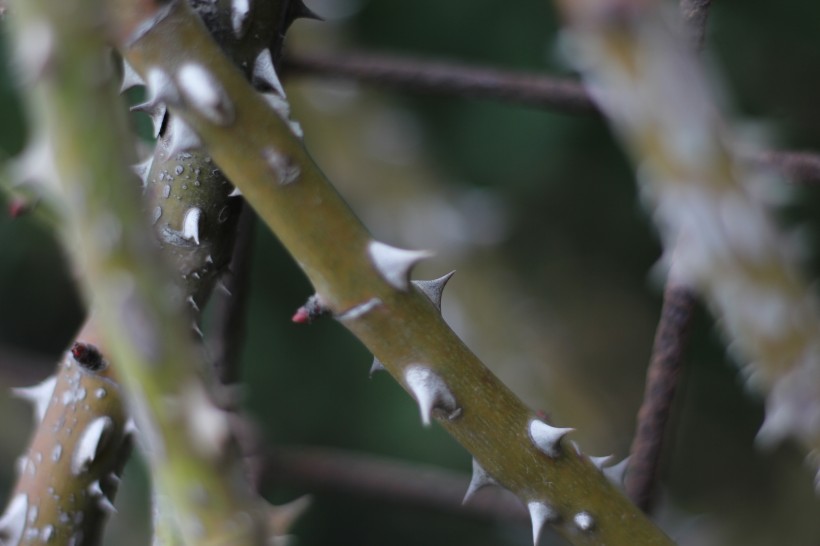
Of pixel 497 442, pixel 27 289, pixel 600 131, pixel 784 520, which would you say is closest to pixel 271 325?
pixel 27 289

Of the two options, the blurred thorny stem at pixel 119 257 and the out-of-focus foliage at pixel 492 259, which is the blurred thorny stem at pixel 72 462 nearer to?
the blurred thorny stem at pixel 119 257

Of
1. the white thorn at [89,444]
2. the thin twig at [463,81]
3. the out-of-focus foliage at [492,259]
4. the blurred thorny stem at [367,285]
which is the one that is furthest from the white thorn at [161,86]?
the out-of-focus foliage at [492,259]

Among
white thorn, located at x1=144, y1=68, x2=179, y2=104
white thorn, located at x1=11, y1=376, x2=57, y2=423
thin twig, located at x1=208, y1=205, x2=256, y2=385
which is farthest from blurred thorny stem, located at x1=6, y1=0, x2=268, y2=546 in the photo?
thin twig, located at x1=208, y1=205, x2=256, y2=385

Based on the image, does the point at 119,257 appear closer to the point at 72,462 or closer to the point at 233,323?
the point at 72,462

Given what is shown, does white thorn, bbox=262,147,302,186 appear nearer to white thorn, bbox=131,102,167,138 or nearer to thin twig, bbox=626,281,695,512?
white thorn, bbox=131,102,167,138

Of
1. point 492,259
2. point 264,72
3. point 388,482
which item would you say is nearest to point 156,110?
point 264,72

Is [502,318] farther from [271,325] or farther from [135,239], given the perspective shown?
[135,239]
